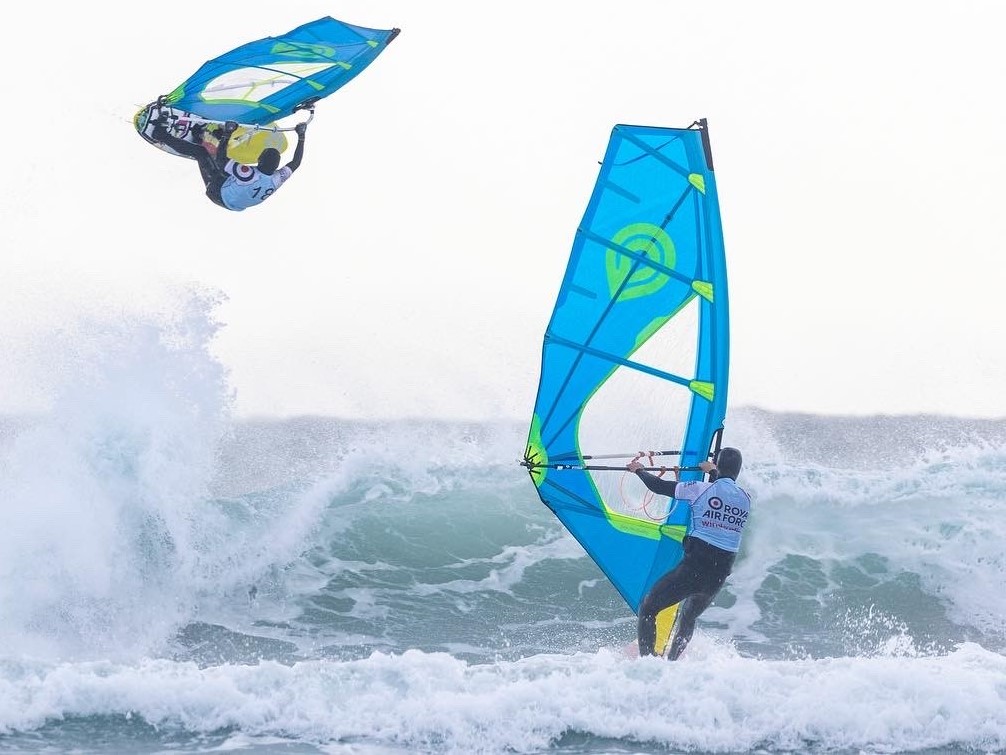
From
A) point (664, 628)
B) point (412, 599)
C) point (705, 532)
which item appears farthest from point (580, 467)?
point (412, 599)

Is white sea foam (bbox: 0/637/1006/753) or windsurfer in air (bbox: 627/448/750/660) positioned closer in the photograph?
white sea foam (bbox: 0/637/1006/753)

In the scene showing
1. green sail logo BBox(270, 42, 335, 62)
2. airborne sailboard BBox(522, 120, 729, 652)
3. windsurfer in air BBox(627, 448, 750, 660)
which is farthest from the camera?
green sail logo BBox(270, 42, 335, 62)

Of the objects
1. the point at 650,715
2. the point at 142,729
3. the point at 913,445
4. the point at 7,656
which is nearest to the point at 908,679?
the point at 650,715

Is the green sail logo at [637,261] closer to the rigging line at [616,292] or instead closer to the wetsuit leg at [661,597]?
the rigging line at [616,292]

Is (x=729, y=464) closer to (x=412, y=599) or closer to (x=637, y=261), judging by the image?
(x=637, y=261)

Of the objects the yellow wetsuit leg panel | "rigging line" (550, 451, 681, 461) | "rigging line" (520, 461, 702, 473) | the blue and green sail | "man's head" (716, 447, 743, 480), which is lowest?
the yellow wetsuit leg panel

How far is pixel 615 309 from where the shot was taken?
699 centimetres

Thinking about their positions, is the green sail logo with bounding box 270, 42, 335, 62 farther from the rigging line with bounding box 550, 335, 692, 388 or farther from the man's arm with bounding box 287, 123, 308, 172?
the rigging line with bounding box 550, 335, 692, 388

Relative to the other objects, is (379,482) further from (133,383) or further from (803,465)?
(803,465)

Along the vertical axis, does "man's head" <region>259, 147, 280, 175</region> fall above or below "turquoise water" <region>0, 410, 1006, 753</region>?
above

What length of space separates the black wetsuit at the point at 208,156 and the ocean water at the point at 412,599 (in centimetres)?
258

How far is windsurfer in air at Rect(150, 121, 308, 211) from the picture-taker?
23.3 ft

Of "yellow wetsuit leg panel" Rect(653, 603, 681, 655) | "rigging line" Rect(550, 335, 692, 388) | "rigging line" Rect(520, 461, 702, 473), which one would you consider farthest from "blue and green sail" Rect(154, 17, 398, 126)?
"yellow wetsuit leg panel" Rect(653, 603, 681, 655)

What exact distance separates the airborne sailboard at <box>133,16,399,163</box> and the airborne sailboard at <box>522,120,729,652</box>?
5.59 feet
